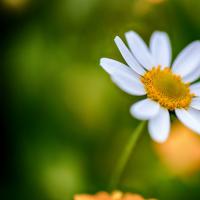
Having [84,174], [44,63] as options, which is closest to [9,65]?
[44,63]

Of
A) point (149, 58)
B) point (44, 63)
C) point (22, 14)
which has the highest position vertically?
point (22, 14)

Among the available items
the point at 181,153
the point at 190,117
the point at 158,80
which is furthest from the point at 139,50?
the point at 181,153

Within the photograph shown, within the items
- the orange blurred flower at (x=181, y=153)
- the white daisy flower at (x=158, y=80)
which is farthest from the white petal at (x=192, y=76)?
the orange blurred flower at (x=181, y=153)

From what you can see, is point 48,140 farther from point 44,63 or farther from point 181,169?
point 181,169

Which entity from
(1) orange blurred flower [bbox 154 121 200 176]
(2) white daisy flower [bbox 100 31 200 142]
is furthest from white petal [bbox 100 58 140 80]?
(1) orange blurred flower [bbox 154 121 200 176]

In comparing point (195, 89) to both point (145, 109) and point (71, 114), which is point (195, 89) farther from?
point (71, 114)

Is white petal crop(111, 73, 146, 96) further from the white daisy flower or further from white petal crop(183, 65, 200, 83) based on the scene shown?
white petal crop(183, 65, 200, 83)
